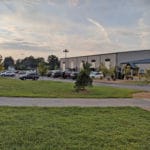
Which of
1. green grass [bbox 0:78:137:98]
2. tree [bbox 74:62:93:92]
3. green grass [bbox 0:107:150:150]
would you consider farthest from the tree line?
green grass [bbox 0:107:150:150]

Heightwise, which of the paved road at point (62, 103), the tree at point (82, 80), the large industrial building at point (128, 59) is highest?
the large industrial building at point (128, 59)

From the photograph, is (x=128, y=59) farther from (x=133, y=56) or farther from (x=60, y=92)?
(x=60, y=92)

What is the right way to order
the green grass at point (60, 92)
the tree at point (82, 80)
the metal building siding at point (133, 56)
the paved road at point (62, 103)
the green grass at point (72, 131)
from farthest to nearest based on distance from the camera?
the metal building siding at point (133, 56) < the tree at point (82, 80) < the green grass at point (60, 92) < the paved road at point (62, 103) < the green grass at point (72, 131)

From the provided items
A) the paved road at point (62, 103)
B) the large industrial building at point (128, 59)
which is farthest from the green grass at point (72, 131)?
the large industrial building at point (128, 59)

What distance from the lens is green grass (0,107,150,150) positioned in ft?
28.2

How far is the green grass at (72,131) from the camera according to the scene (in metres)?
8.59

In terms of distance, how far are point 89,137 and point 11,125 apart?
2.68m

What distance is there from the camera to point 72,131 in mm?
10250

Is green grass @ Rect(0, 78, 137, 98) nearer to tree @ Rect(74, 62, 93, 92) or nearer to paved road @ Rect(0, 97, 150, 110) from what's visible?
tree @ Rect(74, 62, 93, 92)

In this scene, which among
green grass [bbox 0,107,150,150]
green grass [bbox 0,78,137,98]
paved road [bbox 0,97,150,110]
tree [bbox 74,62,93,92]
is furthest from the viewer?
tree [bbox 74,62,93,92]

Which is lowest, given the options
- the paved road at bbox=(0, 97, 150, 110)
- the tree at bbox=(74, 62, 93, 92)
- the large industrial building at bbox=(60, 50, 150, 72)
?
the paved road at bbox=(0, 97, 150, 110)

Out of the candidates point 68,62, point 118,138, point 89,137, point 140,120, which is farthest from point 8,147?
point 68,62

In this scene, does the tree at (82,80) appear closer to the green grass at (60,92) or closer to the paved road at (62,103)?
the green grass at (60,92)

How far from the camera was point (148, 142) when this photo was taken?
9.20 m
